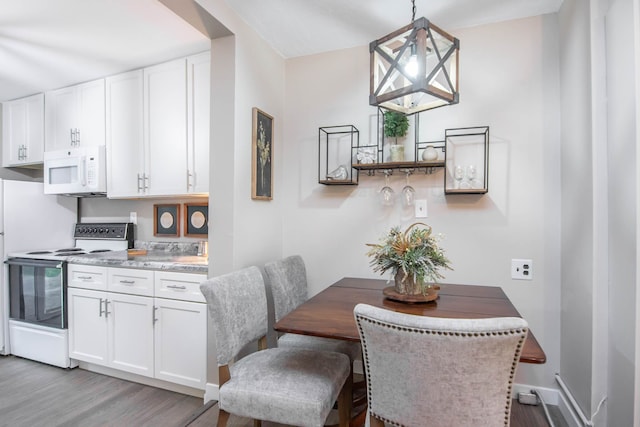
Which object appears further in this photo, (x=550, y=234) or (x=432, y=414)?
(x=550, y=234)

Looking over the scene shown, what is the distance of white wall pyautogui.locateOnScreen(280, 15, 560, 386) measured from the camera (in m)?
1.99

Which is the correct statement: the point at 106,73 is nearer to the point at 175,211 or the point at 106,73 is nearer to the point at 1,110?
the point at 175,211

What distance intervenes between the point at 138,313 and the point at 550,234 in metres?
2.82

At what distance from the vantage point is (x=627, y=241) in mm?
1307

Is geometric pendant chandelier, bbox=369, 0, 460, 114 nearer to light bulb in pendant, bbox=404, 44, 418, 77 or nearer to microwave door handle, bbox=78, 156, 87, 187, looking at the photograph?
light bulb in pendant, bbox=404, 44, 418, 77

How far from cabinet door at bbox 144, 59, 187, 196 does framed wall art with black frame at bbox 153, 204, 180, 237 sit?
1.09ft

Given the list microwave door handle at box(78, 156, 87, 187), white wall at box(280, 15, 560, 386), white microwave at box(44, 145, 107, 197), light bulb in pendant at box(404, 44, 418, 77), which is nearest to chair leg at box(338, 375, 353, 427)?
white wall at box(280, 15, 560, 386)

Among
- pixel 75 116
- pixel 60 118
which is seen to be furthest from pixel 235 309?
pixel 60 118

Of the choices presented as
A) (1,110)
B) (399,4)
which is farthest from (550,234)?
(1,110)

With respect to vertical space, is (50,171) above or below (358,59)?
below

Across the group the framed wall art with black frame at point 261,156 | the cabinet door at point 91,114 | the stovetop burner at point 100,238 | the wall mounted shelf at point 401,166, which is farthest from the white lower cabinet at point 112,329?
the wall mounted shelf at point 401,166

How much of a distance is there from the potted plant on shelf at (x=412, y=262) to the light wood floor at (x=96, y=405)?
103 centimetres

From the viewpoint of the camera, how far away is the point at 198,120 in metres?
2.37

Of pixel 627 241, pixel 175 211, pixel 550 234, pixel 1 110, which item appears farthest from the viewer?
pixel 1 110
